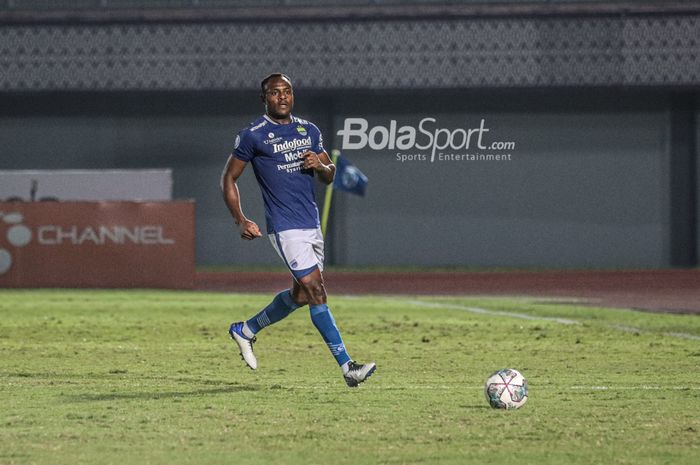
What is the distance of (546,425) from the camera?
934 centimetres

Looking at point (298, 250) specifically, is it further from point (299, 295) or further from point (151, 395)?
point (151, 395)

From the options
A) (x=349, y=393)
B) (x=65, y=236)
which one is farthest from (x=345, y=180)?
(x=349, y=393)

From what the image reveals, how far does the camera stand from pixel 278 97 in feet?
37.7

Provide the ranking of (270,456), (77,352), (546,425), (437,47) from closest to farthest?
(270,456) < (546,425) < (77,352) < (437,47)

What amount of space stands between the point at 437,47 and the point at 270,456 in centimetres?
2964

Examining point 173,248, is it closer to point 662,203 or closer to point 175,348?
point 175,348

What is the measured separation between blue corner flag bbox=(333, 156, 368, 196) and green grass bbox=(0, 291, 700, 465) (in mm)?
14707

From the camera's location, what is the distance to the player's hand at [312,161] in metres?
11.4

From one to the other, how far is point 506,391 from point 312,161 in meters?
2.56

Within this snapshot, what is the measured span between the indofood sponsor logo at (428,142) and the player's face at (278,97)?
1083 inches

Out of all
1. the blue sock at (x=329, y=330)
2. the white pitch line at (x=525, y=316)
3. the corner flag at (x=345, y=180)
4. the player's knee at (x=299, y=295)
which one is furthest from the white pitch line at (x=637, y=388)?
the corner flag at (x=345, y=180)

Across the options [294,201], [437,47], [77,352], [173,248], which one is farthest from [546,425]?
[437,47]

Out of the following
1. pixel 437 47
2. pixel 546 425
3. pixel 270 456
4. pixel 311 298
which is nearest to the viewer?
pixel 270 456

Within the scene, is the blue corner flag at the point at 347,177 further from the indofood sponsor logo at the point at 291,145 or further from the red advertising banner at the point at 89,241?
the indofood sponsor logo at the point at 291,145
